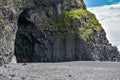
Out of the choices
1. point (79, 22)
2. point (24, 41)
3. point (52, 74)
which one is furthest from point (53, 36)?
point (52, 74)

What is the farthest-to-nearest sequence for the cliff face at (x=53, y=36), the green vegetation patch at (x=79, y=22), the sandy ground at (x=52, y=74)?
the green vegetation patch at (x=79, y=22), the cliff face at (x=53, y=36), the sandy ground at (x=52, y=74)

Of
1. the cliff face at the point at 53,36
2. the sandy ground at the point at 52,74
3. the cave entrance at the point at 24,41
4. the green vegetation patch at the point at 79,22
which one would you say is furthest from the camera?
the green vegetation patch at the point at 79,22

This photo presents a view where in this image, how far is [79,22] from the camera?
9588cm

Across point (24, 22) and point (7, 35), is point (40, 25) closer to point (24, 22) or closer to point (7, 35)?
point (24, 22)

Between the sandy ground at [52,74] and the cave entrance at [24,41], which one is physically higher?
the sandy ground at [52,74]

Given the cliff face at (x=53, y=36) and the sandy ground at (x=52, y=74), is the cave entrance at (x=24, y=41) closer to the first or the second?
the cliff face at (x=53, y=36)

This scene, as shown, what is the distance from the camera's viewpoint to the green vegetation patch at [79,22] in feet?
308

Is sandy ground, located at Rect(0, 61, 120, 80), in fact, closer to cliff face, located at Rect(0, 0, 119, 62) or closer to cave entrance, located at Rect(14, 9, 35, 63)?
cliff face, located at Rect(0, 0, 119, 62)

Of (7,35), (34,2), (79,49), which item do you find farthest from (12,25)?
(79,49)

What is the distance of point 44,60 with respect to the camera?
8838 centimetres

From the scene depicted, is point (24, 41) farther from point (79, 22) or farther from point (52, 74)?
point (52, 74)

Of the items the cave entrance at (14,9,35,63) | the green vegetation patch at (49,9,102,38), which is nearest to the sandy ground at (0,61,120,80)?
the cave entrance at (14,9,35,63)

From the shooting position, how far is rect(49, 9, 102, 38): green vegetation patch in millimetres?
93938

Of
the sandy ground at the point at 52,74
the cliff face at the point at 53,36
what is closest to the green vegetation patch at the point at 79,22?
the cliff face at the point at 53,36
